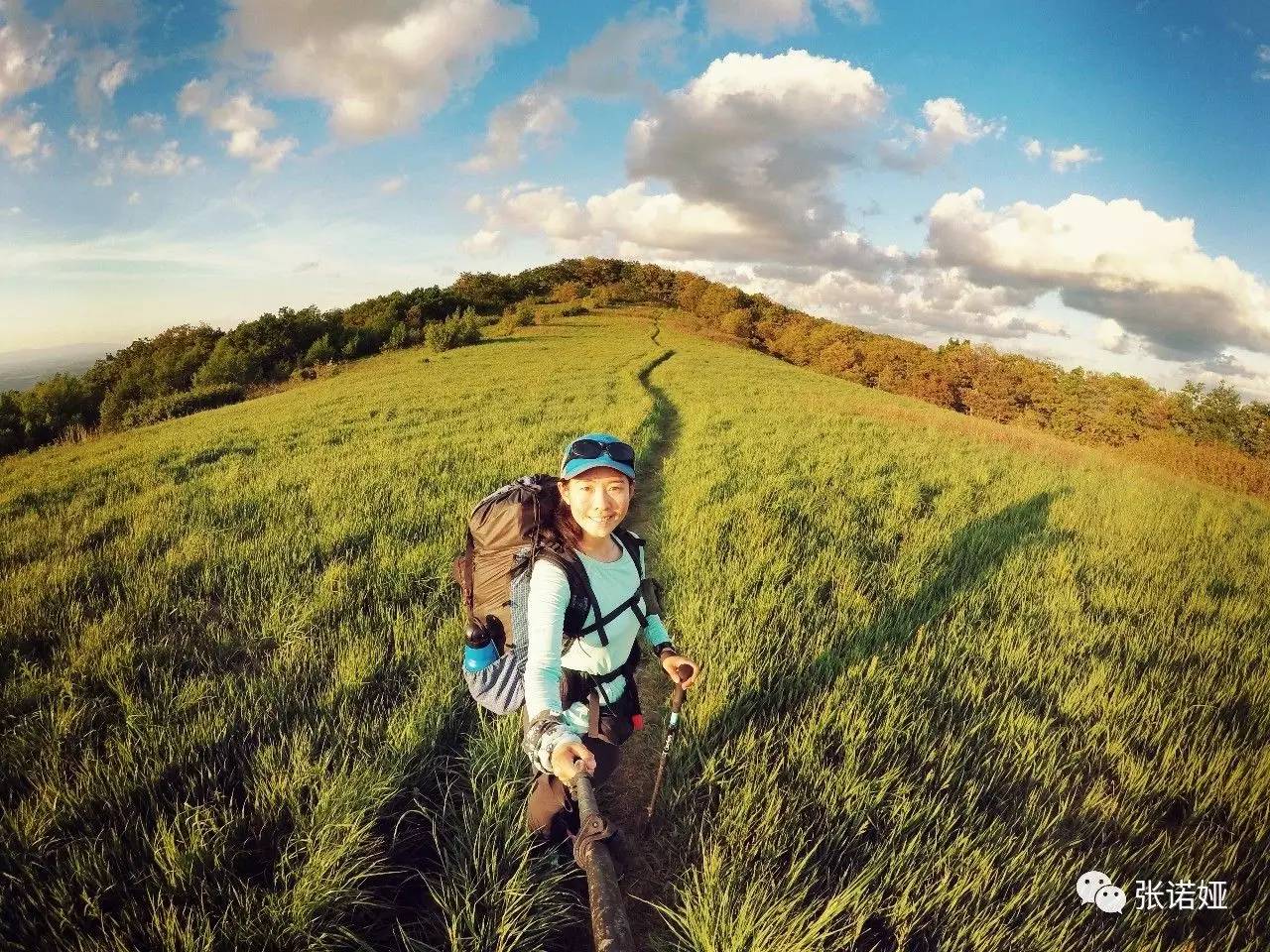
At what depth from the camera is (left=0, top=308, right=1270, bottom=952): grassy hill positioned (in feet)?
6.38

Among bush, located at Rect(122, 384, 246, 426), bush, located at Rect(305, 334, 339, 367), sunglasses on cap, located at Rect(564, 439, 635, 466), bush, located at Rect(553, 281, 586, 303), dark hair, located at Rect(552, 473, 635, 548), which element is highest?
bush, located at Rect(553, 281, 586, 303)

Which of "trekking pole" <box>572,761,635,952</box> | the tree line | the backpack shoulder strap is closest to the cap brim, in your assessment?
the backpack shoulder strap

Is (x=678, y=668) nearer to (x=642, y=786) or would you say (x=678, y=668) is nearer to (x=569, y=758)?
(x=569, y=758)

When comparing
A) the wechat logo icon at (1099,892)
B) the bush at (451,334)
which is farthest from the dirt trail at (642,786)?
the bush at (451,334)

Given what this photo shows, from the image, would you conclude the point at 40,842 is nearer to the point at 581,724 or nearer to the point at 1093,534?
the point at 581,724

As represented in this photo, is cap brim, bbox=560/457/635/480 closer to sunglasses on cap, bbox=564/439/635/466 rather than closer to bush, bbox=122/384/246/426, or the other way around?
sunglasses on cap, bbox=564/439/635/466

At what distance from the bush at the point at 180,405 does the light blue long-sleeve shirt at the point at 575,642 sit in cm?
2388

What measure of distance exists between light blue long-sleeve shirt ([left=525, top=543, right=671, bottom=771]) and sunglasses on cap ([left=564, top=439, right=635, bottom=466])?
1.31 ft

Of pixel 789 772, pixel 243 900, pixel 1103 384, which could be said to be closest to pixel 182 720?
pixel 243 900

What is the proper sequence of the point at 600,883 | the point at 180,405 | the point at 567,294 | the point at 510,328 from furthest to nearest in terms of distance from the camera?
the point at 567,294
the point at 510,328
the point at 180,405
the point at 600,883

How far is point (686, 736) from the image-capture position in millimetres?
2824

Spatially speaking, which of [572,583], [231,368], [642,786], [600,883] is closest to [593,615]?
[572,583]

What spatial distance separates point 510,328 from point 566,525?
4216 centimetres

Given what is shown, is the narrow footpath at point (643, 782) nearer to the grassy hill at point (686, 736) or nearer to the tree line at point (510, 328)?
the grassy hill at point (686, 736)
